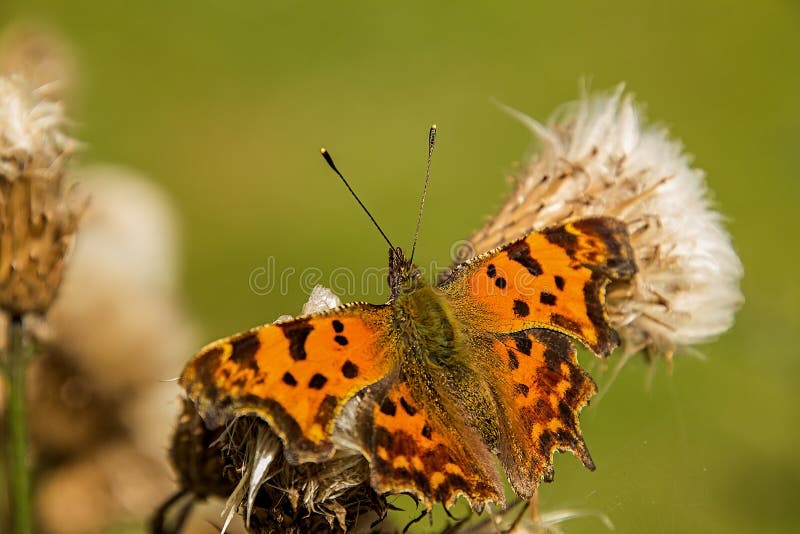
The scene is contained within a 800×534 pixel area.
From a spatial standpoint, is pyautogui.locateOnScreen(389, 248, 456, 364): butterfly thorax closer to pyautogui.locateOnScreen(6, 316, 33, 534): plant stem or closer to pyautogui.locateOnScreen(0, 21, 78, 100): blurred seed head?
pyautogui.locateOnScreen(6, 316, 33, 534): plant stem

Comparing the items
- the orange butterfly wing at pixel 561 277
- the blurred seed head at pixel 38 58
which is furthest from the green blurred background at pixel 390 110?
the orange butterfly wing at pixel 561 277

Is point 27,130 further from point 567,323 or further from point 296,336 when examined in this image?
Result: point 567,323

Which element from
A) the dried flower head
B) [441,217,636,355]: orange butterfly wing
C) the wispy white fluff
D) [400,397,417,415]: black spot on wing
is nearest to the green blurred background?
the dried flower head

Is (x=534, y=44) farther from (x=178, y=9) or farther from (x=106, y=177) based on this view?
(x=106, y=177)

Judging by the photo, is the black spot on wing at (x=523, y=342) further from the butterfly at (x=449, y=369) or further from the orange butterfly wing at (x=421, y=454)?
the orange butterfly wing at (x=421, y=454)

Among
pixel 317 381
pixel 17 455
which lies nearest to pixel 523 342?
pixel 317 381
